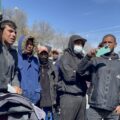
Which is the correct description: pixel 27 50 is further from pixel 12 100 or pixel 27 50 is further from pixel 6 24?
pixel 12 100

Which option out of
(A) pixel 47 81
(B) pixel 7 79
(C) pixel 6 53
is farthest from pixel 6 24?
(A) pixel 47 81

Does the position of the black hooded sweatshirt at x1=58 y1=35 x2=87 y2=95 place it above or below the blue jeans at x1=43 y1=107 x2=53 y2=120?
above

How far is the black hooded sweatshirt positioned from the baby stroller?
6.65ft

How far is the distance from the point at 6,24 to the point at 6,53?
1.83ft

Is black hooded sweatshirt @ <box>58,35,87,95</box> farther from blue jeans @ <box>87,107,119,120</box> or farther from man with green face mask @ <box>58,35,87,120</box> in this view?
blue jeans @ <box>87,107,119,120</box>

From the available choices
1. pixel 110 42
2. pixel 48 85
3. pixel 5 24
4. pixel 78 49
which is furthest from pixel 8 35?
pixel 110 42

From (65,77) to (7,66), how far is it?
1468mm

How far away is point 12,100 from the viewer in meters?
4.71

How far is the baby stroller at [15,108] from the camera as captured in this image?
468cm

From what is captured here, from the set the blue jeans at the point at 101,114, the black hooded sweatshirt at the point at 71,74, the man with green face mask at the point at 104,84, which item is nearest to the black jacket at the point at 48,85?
the black hooded sweatshirt at the point at 71,74

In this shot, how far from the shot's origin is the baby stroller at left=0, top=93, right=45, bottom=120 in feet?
15.4

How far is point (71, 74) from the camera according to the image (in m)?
6.80

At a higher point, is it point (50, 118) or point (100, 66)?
point (100, 66)

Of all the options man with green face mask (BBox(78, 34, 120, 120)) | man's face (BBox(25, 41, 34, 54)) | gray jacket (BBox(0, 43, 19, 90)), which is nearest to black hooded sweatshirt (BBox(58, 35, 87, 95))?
man with green face mask (BBox(78, 34, 120, 120))
